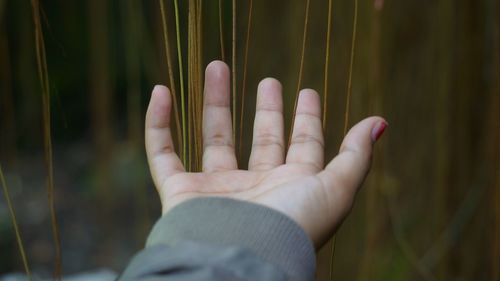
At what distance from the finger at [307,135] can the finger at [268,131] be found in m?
0.01

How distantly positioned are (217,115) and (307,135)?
9cm

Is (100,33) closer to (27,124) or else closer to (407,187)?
(407,187)

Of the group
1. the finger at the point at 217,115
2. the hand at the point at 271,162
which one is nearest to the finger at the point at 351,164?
the hand at the point at 271,162

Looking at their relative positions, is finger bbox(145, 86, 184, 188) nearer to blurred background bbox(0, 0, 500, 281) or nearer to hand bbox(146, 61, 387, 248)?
hand bbox(146, 61, 387, 248)

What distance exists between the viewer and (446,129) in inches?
48.7

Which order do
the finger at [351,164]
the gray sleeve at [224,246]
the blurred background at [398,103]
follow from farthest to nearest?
the blurred background at [398,103]
the finger at [351,164]
the gray sleeve at [224,246]

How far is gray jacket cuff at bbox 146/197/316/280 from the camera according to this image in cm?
58

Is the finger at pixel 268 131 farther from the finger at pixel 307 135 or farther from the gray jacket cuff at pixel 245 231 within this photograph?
the gray jacket cuff at pixel 245 231

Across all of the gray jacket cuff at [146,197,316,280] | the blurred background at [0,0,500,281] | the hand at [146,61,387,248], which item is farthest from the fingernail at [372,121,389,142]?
the blurred background at [0,0,500,281]

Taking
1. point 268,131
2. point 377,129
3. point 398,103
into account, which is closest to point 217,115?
point 268,131

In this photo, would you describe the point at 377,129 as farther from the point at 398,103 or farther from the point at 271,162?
A: the point at 398,103

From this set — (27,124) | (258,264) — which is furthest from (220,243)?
(27,124)

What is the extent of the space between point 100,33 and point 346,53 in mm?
449

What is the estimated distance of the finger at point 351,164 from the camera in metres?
0.65
